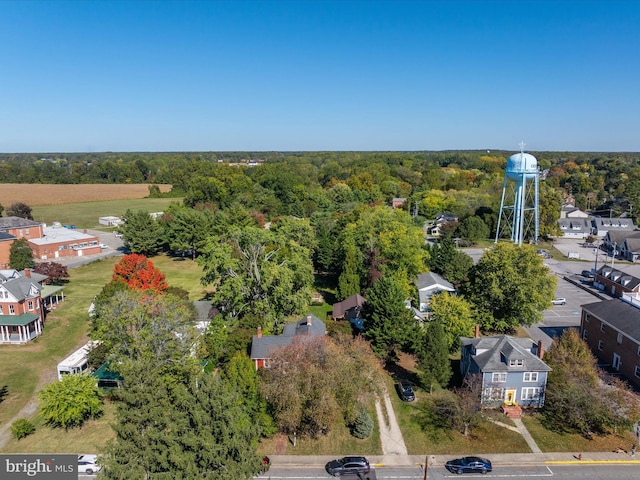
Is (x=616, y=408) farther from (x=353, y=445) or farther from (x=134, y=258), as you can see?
(x=134, y=258)

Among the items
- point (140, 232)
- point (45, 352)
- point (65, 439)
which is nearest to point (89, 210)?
point (140, 232)

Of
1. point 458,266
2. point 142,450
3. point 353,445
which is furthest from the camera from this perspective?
point 458,266

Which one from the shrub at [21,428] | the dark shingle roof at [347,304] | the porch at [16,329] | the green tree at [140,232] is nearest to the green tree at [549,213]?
the dark shingle roof at [347,304]

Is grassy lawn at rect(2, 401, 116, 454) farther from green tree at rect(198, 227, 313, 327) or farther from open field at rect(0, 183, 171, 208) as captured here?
open field at rect(0, 183, 171, 208)

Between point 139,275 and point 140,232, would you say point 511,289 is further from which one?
point 140,232

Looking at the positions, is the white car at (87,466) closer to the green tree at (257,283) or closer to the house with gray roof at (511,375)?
the green tree at (257,283)

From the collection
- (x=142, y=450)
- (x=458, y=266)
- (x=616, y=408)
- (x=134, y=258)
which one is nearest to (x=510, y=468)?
(x=616, y=408)
